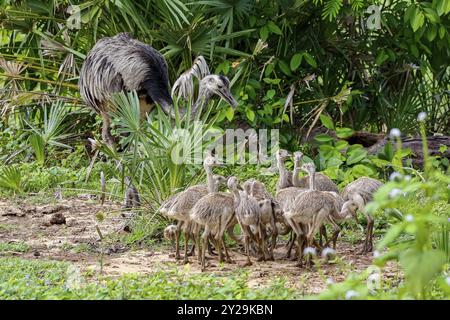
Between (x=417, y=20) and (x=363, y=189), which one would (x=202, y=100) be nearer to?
(x=363, y=189)

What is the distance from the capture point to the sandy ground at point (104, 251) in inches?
269

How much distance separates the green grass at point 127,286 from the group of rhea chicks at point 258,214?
0.40 m

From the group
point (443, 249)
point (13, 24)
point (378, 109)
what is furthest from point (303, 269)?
point (13, 24)

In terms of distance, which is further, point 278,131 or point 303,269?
point 278,131

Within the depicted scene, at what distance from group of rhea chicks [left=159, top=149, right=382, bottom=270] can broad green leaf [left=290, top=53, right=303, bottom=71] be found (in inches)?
111

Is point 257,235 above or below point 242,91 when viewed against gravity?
below

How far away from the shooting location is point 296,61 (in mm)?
10258

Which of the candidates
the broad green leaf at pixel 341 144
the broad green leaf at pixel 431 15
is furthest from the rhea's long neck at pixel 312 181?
the broad green leaf at pixel 431 15

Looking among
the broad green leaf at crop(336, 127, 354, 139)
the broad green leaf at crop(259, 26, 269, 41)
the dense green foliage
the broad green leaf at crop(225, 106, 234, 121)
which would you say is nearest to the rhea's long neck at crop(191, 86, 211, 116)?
the dense green foliage

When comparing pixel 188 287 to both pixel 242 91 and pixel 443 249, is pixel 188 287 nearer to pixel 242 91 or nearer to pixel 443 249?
pixel 443 249

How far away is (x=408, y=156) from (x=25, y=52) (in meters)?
4.43

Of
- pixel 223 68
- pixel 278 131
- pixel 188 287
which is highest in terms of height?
pixel 223 68

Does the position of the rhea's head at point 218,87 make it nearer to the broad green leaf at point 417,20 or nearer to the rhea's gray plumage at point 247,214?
the rhea's gray plumage at point 247,214

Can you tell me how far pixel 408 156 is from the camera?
1006 centimetres
